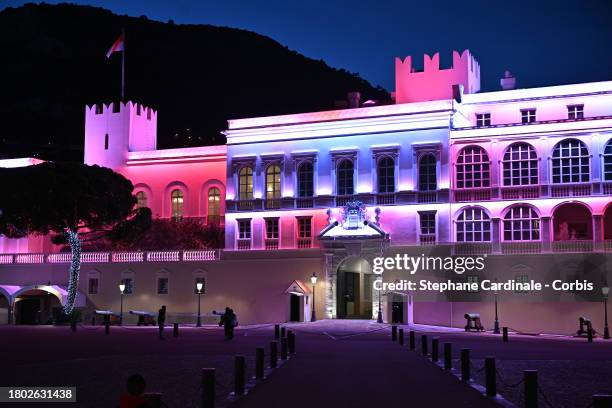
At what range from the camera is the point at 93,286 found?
190 feet

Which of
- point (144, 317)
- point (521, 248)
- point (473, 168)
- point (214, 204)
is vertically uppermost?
point (473, 168)

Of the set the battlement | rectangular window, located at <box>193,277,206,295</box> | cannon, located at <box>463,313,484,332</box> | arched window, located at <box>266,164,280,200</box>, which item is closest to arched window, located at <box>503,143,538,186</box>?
the battlement

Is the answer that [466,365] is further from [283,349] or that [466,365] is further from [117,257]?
[117,257]

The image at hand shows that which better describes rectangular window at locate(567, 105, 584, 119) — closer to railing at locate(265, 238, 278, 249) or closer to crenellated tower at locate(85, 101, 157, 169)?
railing at locate(265, 238, 278, 249)

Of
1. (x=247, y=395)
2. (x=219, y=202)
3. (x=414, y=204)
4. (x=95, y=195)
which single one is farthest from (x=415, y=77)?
(x=247, y=395)

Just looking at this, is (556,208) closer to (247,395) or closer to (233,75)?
(247,395)

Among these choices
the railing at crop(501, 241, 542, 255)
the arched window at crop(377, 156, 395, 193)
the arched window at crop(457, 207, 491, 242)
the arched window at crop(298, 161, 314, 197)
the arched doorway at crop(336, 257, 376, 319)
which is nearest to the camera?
the railing at crop(501, 241, 542, 255)

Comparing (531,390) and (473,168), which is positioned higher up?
(473,168)

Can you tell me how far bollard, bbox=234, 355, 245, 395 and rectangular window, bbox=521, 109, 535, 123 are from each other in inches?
1566

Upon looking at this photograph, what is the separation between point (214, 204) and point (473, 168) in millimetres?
19814

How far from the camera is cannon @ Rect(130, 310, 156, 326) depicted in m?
52.6

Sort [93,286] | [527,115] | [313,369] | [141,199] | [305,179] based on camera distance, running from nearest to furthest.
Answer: [313,369], [527,115], [305,179], [93,286], [141,199]

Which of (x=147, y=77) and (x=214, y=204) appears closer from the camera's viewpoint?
(x=214, y=204)

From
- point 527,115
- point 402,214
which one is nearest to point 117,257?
point 402,214
